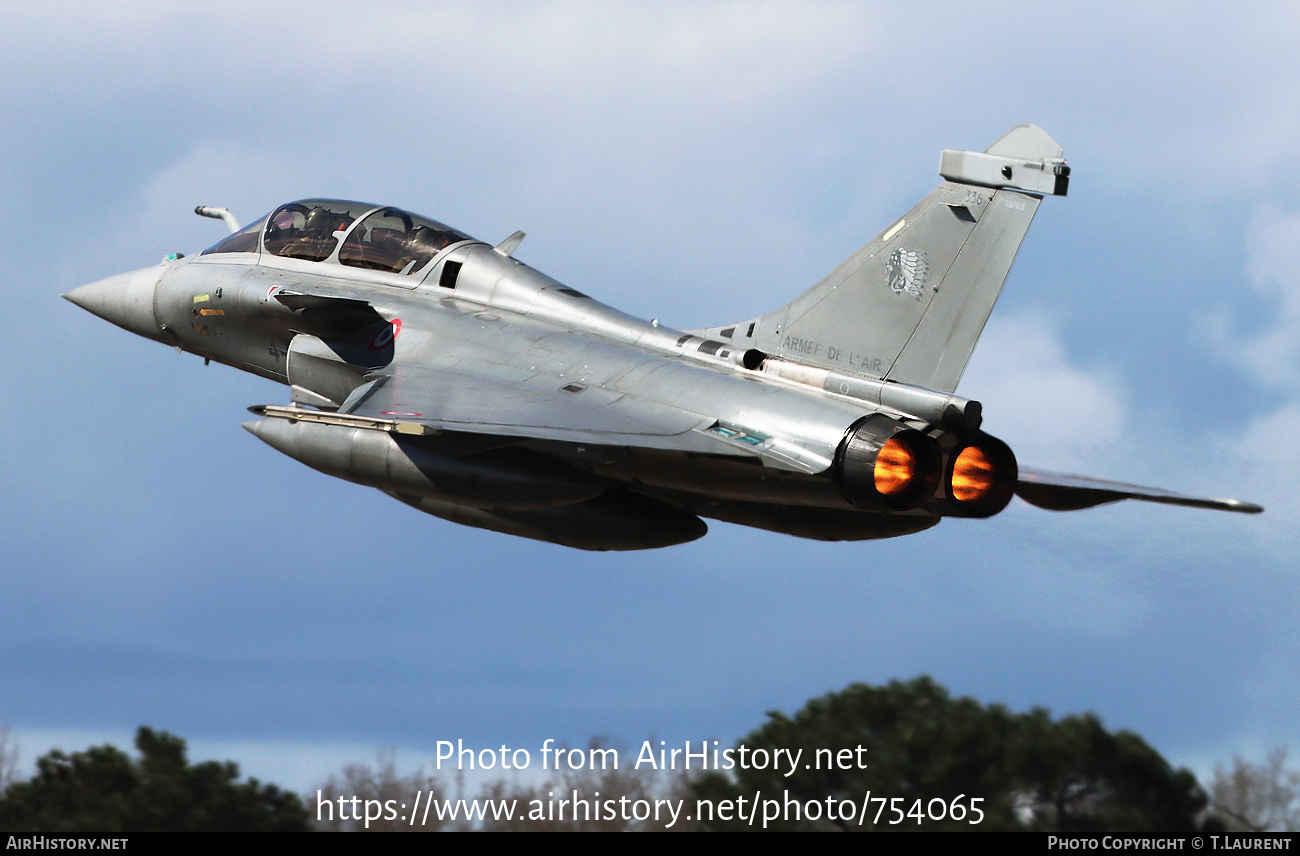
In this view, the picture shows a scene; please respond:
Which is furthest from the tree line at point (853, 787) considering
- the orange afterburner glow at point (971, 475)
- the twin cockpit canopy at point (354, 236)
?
the twin cockpit canopy at point (354, 236)

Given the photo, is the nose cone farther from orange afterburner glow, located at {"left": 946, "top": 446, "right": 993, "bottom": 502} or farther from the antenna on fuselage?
orange afterburner glow, located at {"left": 946, "top": 446, "right": 993, "bottom": 502}

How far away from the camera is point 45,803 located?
12.5 metres

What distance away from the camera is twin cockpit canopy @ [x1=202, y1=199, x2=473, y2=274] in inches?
586

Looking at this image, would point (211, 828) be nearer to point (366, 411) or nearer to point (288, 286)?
point (366, 411)

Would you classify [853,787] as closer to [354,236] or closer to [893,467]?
[893,467]

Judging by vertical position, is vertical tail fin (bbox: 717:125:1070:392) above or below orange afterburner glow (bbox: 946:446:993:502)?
above

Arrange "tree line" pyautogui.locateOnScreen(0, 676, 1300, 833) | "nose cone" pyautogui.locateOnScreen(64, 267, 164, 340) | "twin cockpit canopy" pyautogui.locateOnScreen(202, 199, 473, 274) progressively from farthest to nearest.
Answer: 1. "nose cone" pyautogui.locateOnScreen(64, 267, 164, 340)
2. "twin cockpit canopy" pyautogui.locateOnScreen(202, 199, 473, 274)
3. "tree line" pyautogui.locateOnScreen(0, 676, 1300, 833)

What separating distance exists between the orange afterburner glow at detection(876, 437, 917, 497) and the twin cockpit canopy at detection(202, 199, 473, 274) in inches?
221

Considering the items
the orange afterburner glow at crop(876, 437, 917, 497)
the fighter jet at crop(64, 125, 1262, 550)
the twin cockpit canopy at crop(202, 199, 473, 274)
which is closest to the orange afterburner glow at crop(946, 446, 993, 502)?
the fighter jet at crop(64, 125, 1262, 550)

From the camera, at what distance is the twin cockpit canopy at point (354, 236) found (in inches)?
586

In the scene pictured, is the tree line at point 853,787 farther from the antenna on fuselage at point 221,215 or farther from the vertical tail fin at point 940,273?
the antenna on fuselage at point 221,215

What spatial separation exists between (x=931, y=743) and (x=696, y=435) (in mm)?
2988

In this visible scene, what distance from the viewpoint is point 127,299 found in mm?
16406

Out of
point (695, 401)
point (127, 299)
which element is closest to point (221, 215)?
point (127, 299)
